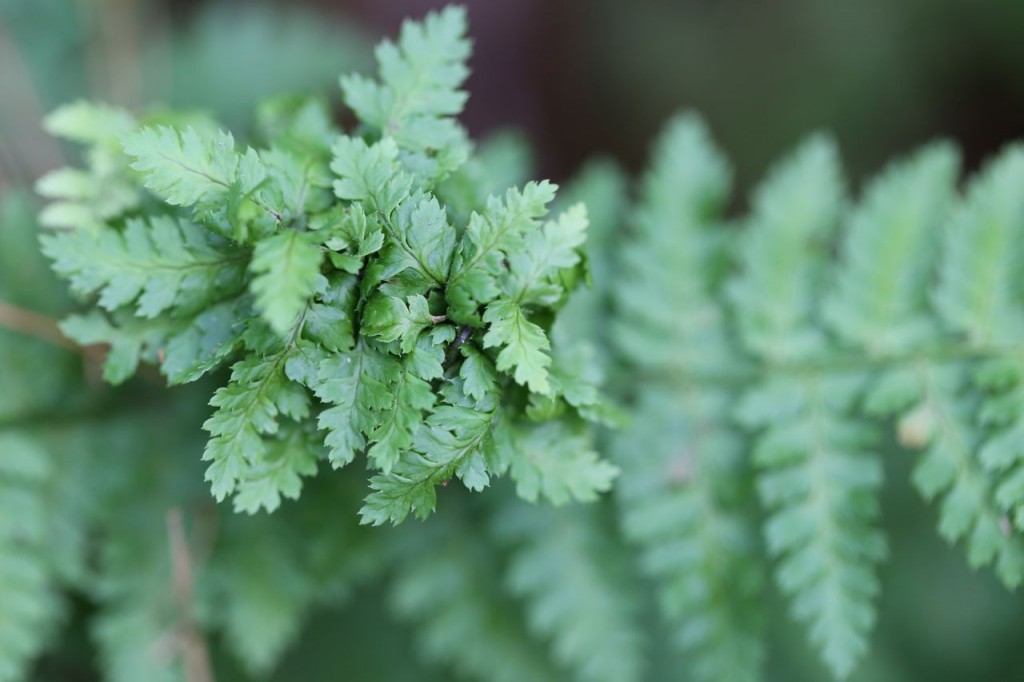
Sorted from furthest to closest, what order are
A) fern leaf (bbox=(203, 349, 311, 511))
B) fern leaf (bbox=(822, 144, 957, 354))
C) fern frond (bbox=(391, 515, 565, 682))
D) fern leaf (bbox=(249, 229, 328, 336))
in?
fern frond (bbox=(391, 515, 565, 682)) < fern leaf (bbox=(822, 144, 957, 354)) < fern leaf (bbox=(203, 349, 311, 511)) < fern leaf (bbox=(249, 229, 328, 336))

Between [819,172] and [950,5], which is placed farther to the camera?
[950,5]

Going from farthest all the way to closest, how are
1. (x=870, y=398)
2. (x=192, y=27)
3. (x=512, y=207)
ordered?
(x=192, y=27)
(x=870, y=398)
(x=512, y=207)

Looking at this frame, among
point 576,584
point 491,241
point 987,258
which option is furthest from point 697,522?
point 491,241

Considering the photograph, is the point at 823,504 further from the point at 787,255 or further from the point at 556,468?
the point at 556,468

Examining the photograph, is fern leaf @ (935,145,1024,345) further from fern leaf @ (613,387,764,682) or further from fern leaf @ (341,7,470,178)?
fern leaf @ (341,7,470,178)

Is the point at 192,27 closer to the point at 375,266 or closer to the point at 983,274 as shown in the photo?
the point at 375,266

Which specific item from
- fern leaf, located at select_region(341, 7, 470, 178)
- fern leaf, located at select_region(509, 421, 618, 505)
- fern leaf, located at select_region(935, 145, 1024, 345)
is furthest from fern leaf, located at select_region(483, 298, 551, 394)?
fern leaf, located at select_region(935, 145, 1024, 345)

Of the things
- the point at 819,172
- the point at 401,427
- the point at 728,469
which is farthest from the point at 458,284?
the point at 819,172
